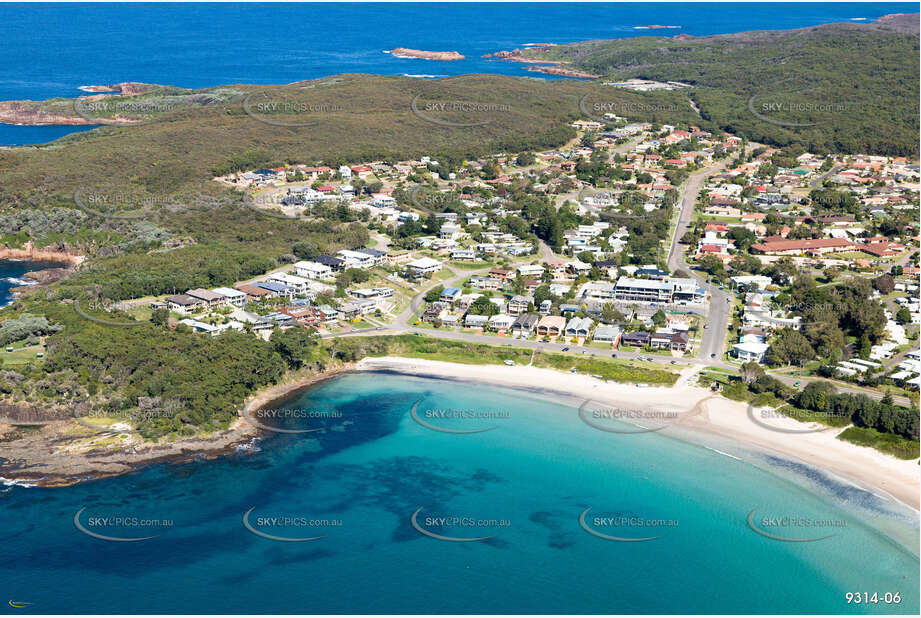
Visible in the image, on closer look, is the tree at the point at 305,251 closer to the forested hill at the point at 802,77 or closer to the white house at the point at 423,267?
the white house at the point at 423,267

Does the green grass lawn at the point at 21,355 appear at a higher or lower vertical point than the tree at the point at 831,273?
lower

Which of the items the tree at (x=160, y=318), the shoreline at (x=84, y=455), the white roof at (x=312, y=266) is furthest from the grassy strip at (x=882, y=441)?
the tree at (x=160, y=318)

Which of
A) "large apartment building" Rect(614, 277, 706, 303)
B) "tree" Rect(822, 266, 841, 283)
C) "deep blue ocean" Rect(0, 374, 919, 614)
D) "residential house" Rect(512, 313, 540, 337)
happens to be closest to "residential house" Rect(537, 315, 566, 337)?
"residential house" Rect(512, 313, 540, 337)

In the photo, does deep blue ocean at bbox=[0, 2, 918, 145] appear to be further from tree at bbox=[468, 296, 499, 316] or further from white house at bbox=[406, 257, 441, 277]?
tree at bbox=[468, 296, 499, 316]

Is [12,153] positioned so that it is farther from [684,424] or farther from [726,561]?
[726,561]

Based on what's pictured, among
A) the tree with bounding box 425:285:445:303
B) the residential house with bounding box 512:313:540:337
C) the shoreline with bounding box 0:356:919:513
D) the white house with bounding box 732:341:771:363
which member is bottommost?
the shoreline with bounding box 0:356:919:513

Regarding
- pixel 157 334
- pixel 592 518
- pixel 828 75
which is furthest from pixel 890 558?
pixel 828 75
